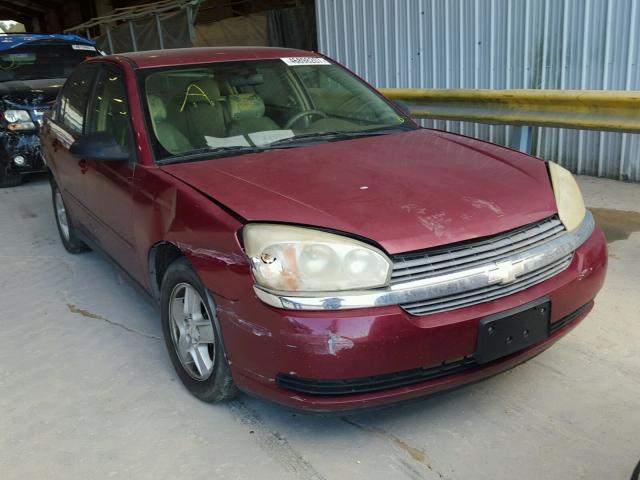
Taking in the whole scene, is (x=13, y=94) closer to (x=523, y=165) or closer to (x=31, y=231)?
→ (x=31, y=231)

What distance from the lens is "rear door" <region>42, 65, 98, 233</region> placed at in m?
4.18

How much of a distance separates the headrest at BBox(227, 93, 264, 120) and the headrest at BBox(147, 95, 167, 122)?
359 mm

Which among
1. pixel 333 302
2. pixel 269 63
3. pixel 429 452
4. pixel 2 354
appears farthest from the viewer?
pixel 269 63

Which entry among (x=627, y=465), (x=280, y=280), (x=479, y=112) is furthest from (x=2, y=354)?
(x=479, y=112)

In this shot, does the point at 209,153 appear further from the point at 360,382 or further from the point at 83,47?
the point at 83,47

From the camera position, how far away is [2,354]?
3.51 metres

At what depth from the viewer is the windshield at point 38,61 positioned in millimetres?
7953

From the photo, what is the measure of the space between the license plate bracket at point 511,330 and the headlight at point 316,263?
0.43 m

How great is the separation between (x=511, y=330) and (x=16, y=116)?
6.61m

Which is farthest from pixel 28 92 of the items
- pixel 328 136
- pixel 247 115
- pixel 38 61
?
pixel 328 136

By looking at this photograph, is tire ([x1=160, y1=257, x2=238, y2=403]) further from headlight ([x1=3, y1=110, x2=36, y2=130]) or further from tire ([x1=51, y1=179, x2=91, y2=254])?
Answer: headlight ([x1=3, y1=110, x2=36, y2=130])

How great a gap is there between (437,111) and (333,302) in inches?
168

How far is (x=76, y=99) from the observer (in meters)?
4.44

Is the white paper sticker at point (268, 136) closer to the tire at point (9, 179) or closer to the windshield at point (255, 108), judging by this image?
the windshield at point (255, 108)
